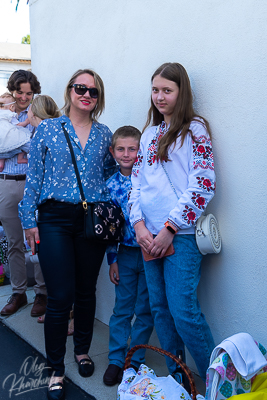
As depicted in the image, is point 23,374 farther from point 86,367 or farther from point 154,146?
point 154,146

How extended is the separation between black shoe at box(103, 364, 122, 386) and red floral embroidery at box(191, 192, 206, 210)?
133 cm

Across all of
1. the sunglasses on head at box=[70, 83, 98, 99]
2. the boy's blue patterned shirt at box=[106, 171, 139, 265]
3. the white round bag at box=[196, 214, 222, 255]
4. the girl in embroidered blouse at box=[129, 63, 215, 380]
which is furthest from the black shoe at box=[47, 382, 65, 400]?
the sunglasses on head at box=[70, 83, 98, 99]

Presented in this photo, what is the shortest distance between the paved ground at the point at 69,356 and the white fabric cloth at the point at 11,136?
1.61 meters

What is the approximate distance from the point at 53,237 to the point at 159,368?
124 centimetres

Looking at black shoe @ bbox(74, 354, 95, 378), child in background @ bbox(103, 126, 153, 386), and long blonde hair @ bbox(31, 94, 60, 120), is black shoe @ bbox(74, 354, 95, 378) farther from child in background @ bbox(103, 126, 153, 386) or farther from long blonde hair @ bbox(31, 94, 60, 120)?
long blonde hair @ bbox(31, 94, 60, 120)

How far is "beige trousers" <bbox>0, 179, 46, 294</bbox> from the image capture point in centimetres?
377

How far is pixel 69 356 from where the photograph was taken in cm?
308

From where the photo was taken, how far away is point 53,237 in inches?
97.7

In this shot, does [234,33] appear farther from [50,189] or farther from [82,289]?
[82,289]

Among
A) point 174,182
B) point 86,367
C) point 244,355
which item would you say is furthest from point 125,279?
point 244,355

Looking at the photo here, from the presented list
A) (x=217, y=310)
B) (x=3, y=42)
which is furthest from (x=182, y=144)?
(x=3, y=42)

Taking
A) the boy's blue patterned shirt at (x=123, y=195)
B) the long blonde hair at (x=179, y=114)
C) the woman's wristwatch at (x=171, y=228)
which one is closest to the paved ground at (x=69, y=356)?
the boy's blue patterned shirt at (x=123, y=195)

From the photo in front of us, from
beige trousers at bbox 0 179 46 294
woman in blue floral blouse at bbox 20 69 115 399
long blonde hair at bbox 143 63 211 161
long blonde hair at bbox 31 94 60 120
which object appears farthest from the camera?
beige trousers at bbox 0 179 46 294

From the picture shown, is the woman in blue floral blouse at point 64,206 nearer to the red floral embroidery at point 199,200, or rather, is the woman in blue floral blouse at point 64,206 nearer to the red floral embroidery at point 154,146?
the red floral embroidery at point 154,146
